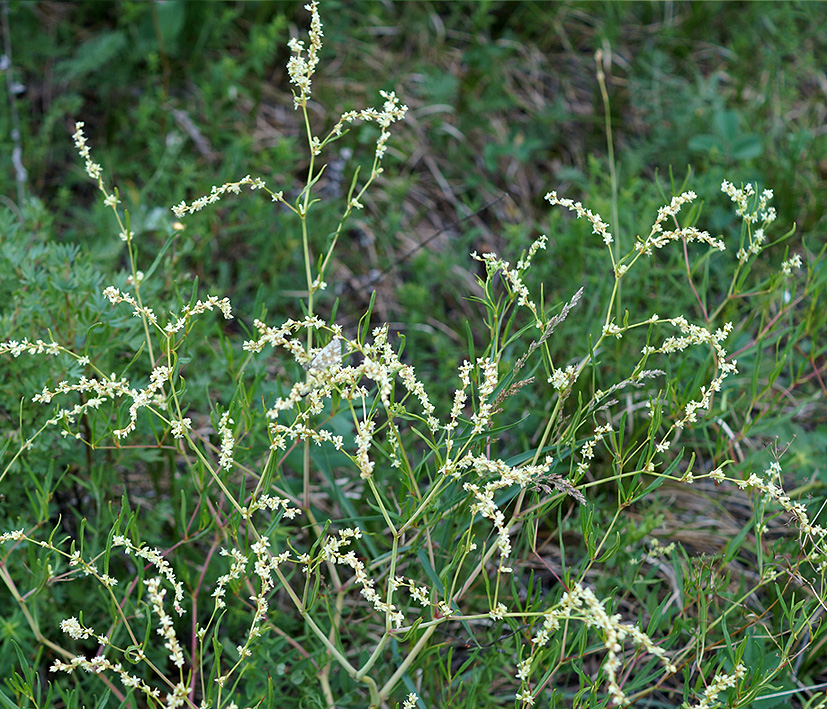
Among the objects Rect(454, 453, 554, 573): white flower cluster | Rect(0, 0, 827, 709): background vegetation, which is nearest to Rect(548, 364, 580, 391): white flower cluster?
Rect(454, 453, 554, 573): white flower cluster

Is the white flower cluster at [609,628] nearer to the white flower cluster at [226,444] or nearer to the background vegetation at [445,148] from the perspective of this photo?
the white flower cluster at [226,444]

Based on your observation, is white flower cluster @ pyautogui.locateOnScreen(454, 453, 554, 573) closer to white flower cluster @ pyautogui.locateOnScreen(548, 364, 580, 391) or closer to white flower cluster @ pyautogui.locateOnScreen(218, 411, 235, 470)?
white flower cluster @ pyautogui.locateOnScreen(548, 364, 580, 391)

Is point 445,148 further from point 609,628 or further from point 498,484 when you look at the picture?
point 609,628

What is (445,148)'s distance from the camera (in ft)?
11.5

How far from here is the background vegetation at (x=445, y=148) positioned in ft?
8.59

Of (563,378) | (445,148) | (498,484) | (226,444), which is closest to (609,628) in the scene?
(498,484)

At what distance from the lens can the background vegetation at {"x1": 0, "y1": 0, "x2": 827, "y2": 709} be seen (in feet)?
8.59

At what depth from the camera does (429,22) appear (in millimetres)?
3703

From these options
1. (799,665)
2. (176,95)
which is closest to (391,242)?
(176,95)

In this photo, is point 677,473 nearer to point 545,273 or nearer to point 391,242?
point 545,273

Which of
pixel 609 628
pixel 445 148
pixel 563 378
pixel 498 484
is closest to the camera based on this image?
pixel 609 628

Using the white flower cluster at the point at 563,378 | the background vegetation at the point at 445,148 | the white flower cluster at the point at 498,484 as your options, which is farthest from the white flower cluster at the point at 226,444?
the background vegetation at the point at 445,148

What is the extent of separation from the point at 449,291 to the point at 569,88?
137 cm

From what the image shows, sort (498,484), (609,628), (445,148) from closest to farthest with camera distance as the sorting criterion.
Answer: (609,628)
(498,484)
(445,148)
